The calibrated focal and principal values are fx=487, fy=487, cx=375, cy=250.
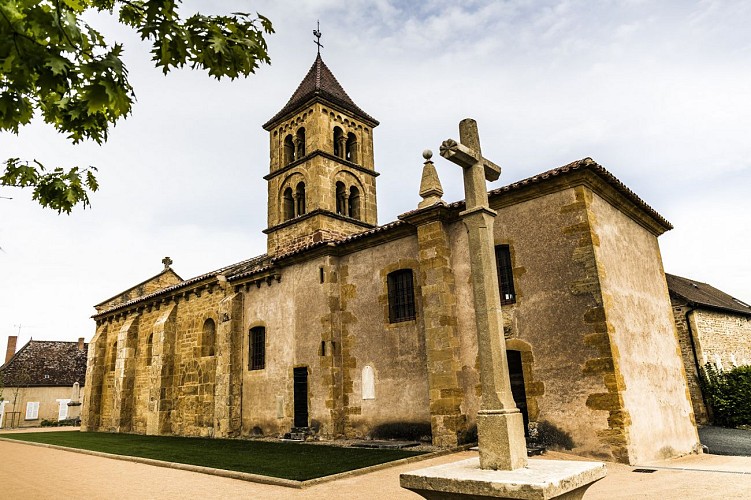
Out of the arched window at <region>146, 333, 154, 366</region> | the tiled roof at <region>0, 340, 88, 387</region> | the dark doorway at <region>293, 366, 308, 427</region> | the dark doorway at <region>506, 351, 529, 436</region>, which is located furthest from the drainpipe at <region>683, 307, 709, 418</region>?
the tiled roof at <region>0, 340, 88, 387</region>

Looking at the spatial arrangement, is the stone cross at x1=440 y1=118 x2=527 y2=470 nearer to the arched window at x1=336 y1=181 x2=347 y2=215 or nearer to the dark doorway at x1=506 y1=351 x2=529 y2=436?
the dark doorway at x1=506 y1=351 x2=529 y2=436

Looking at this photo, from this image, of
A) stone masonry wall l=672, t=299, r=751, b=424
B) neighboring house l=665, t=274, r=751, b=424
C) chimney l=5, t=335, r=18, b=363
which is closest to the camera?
stone masonry wall l=672, t=299, r=751, b=424

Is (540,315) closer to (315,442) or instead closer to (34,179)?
(315,442)

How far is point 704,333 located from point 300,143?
1990cm

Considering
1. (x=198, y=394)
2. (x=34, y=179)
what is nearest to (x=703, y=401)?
(x=198, y=394)

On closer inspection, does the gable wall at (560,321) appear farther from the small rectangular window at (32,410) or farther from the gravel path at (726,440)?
the small rectangular window at (32,410)

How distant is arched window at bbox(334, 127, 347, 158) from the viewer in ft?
81.5

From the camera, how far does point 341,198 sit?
24.2 metres

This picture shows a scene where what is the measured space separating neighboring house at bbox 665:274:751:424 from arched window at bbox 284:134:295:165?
61.1ft

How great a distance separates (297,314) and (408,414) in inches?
211

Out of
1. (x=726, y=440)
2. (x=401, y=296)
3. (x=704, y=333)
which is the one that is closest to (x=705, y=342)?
(x=704, y=333)

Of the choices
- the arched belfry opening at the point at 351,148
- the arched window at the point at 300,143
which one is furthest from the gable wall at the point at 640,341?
the arched window at the point at 300,143

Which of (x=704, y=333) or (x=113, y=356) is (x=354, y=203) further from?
(x=704, y=333)

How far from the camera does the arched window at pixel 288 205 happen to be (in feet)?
80.2
